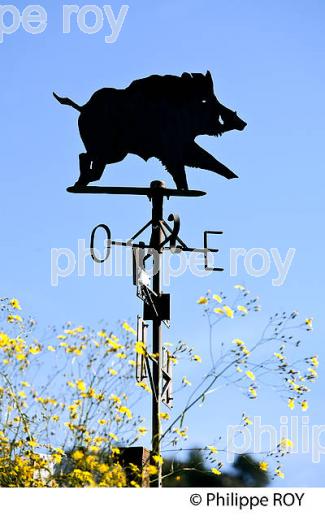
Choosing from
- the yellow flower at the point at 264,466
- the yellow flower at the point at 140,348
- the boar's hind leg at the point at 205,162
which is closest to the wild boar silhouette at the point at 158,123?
the boar's hind leg at the point at 205,162

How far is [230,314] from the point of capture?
5.29 m

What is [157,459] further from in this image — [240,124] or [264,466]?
[240,124]

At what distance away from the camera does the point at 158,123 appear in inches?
254

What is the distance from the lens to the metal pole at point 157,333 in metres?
5.23

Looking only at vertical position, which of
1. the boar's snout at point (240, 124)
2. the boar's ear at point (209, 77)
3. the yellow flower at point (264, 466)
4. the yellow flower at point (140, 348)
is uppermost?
the boar's ear at point (209, 77)

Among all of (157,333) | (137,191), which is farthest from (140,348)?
(137,191)

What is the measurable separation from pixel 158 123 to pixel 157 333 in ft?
4.80

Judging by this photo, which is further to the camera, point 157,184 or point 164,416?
point 157,184

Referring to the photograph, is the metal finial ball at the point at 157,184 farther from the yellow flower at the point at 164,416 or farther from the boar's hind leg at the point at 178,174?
the yellow flower at the point at 164,416

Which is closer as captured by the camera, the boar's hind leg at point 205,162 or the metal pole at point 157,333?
the metal pole at point 157,333

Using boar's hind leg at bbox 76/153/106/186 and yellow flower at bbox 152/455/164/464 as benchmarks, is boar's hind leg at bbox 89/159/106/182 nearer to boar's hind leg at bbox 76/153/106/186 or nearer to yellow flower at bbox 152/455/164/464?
boar's hind leg at bbox 76/153/106/186
